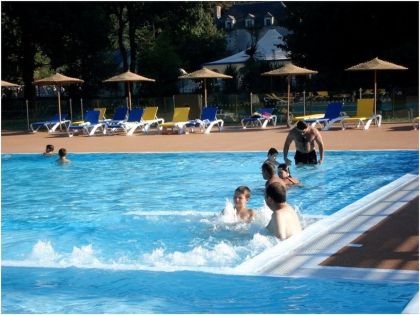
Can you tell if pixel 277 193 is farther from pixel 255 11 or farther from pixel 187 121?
pixel 255 11

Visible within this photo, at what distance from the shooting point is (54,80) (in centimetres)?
2409

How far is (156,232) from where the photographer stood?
8539 millimetres

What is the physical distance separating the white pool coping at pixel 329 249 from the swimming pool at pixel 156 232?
0.17m

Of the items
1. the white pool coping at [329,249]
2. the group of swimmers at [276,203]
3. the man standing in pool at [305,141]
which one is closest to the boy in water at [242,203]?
the group of swimmers at [276,203]

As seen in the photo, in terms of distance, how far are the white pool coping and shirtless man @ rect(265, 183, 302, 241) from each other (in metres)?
0.11

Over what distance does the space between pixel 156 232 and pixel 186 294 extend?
307cm

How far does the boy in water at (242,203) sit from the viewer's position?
7605 mm

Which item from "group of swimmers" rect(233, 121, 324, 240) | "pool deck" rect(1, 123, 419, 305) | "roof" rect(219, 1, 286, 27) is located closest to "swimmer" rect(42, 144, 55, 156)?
"pool deck" rect(1, 123, 419, 305)

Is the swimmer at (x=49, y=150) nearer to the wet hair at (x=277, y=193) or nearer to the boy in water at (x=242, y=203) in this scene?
the boy in water at (x=242, y=203)

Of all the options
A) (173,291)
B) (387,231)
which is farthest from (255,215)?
(173,291)

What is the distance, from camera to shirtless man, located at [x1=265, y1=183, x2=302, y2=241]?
6453 millimetres

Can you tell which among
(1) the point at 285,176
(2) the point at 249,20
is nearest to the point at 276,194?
(1) the point at 285,176

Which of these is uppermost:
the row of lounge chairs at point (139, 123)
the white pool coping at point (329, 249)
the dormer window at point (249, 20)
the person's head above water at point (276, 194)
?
the dormer window at point (249, 20)

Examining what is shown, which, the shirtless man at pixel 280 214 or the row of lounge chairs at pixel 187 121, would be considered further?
the row of lounge chairs at pixel 187 121
